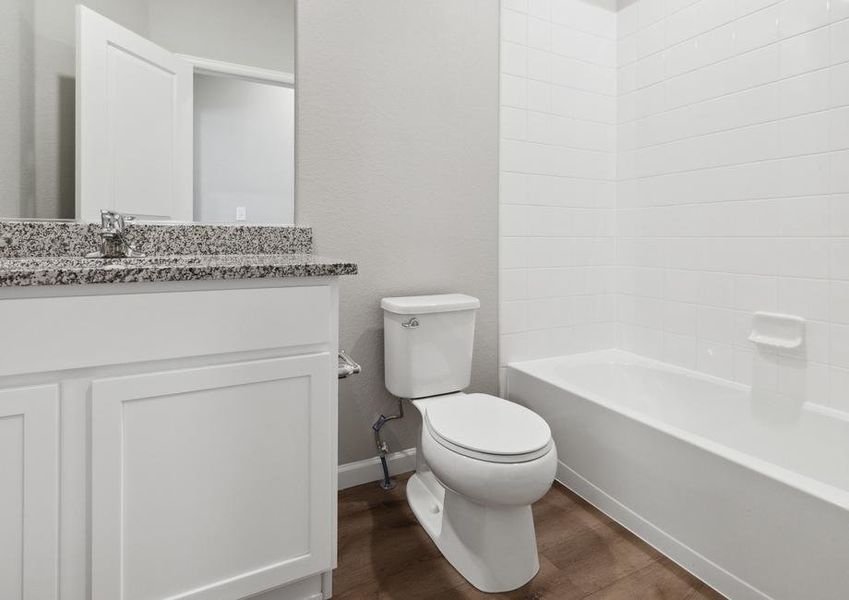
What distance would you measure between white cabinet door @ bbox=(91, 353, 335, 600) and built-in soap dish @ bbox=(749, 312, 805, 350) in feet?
5.28

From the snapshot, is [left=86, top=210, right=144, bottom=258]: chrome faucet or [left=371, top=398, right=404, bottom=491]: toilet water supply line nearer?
[left=86, top=210, right=144, bottom=258]: chrome faucet

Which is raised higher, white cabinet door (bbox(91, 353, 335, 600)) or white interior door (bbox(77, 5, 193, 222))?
white interior door (bbox(77, 5, 193, 222))

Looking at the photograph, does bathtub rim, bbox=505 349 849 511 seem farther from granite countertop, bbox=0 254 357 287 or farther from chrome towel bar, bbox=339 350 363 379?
granite countertop, bbox=0 254 357 287

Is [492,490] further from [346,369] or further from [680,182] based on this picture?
[680,182]

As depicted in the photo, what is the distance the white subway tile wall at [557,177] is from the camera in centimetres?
217

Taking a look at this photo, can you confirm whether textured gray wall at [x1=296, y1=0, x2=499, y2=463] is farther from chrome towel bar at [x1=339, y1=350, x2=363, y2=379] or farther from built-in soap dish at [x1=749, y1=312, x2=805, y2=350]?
built-in soap dish at [x1=749, y1=312, x2=805, y2=350]

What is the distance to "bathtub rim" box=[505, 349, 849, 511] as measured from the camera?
1.16m

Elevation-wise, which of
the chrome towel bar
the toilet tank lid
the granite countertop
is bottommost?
the chrome towel bar

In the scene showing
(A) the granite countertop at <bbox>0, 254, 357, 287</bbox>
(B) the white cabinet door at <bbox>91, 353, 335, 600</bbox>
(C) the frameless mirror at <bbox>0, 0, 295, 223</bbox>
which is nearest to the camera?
(A) the granite countertop at <bbox>0, 254, 357, 287</bbox>

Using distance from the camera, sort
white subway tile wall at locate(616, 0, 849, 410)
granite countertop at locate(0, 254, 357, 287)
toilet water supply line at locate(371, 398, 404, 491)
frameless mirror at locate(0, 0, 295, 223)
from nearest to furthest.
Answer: granite countertop at locate(0, 254, 357, 287)
frameless mirror at locate(0, 0, 295, 223)
white subway tile wall at locate(616, 0, 849, 410)
toilet water supply line at locate(371, 398, 404, 491)

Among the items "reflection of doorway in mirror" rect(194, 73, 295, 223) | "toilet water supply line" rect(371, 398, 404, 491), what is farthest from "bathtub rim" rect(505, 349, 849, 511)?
"reflection of doorway in mirror" rect(194, 73, 295, 223)

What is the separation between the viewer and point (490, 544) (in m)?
1.38

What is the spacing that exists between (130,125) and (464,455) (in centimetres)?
143

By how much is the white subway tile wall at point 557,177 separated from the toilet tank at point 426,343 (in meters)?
0.40
